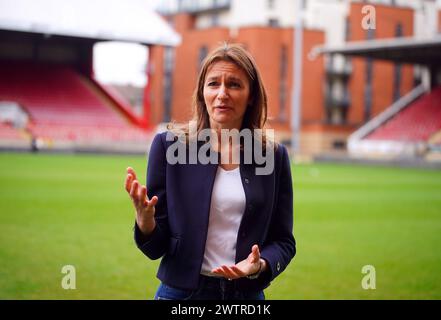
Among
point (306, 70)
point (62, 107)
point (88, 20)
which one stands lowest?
point (62, 107)

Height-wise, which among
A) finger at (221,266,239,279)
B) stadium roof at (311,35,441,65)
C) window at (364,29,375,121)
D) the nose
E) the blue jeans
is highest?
stadium roof at (311,35,441,65)

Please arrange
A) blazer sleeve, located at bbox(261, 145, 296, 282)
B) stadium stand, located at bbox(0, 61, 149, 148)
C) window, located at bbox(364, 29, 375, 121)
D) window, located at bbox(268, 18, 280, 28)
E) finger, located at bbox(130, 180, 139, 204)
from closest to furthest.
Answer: finger, located at bbox(130, 180, 139, 204), blazer sleeve, located at bbox(261, 145, 296, 282), stadium stand, located at bbox(0, 61, 149, 148), window, located at bbox(364, 29, 375, 121), window, located at bbox(268, 18, 280, 28)

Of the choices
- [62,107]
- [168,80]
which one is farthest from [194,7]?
[62,107]

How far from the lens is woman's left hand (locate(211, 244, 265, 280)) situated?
2.50 m

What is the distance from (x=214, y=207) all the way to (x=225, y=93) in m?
0.43

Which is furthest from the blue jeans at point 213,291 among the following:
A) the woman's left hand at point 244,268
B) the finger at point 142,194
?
the finger at point 142,194

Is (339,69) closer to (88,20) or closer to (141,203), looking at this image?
(88,20)

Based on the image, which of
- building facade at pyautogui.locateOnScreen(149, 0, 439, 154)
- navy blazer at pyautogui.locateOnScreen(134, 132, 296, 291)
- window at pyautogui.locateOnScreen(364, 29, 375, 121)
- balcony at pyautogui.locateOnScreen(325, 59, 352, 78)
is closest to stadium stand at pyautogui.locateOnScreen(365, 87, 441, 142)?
building facade at pyautogui.locateOnScreen(149, 0, 439, 154)

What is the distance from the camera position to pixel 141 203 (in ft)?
8.29

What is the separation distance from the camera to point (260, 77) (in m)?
2.80

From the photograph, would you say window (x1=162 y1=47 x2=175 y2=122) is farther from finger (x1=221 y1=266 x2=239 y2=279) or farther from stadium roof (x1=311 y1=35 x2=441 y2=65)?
finger (x1=221 y1=266 x2=239 y2=279)

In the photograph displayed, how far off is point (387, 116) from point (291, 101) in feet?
22.9

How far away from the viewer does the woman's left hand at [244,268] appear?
8.19 feet
